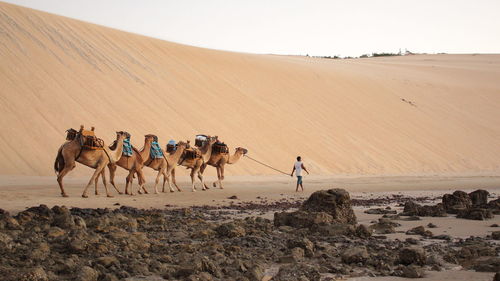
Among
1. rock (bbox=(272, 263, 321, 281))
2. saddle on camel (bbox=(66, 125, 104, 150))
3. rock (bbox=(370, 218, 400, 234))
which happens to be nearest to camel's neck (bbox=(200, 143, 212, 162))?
saddle on camel (bbox=(66, 125, 104, 150))

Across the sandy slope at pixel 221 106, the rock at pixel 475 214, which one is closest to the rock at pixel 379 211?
the rock at pixel 475 214

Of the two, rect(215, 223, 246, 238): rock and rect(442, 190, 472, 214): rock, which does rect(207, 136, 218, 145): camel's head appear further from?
rect(215, 223, 246, 238): rock

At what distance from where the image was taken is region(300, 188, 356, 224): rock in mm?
11469

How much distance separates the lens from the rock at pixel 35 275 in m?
6.43

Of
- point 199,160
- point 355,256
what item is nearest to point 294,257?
point 355,256

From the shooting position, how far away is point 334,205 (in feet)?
37.8

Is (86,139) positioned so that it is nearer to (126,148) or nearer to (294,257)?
(126,148)

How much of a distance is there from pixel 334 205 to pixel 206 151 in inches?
385

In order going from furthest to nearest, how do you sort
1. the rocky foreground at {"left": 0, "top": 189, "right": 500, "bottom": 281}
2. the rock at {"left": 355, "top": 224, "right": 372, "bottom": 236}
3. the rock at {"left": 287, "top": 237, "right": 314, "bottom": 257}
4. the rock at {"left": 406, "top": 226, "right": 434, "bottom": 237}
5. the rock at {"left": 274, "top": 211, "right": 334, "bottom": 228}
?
1. the rock at {"left": 274, "top": 211, "right": 334, "bottom": 228}
2. the rock at {"left": 406, "top": 226, "right": 434, "bottom": 237}
3. the rock at {"left": 355, "top": 224, "right": 372, "bottom": 236}
4. the rock at {"left": 287, "top": 237, "right": 314, "bottom": 257}
5. the rocky foreground at {"left": 0, "top": 189, "right": 500, "bottom": 281}

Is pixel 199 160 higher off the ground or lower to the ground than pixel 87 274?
higher

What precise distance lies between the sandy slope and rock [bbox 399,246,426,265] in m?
16.0

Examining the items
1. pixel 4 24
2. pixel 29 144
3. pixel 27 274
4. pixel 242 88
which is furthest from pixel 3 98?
pixel 27 274

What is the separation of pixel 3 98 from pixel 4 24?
21.2ft

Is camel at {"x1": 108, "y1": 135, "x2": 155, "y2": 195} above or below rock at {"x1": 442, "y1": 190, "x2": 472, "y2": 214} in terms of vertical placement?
above
